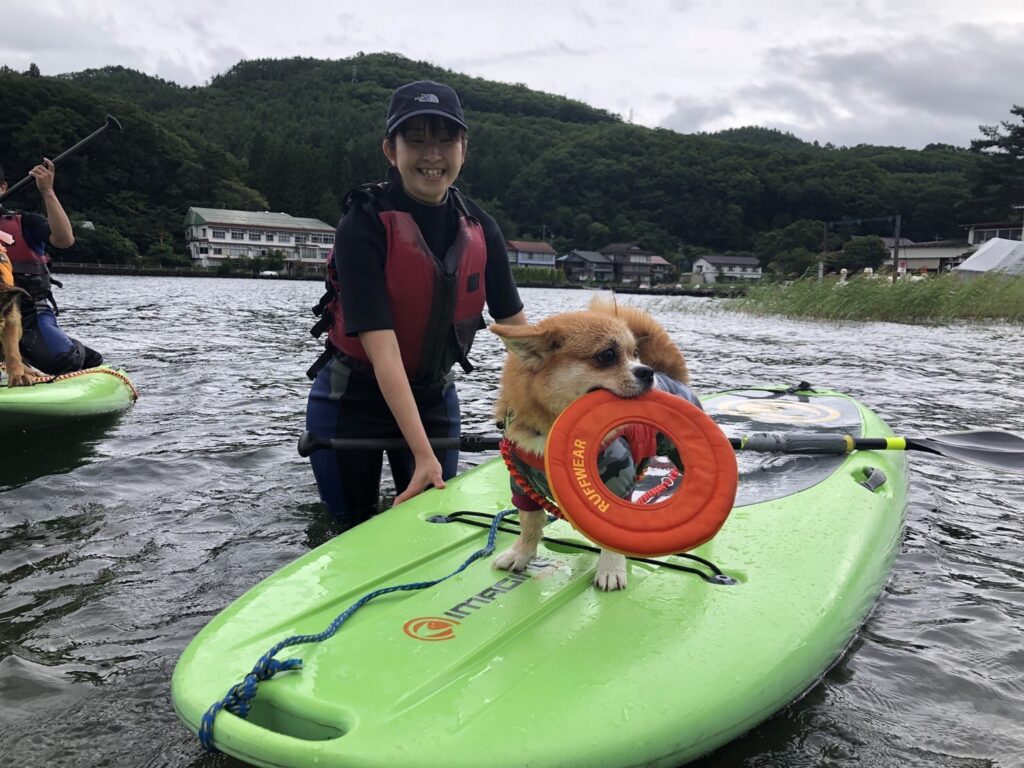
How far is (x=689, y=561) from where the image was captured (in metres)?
3.41

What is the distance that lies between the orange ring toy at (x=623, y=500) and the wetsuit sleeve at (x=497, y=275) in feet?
5.98

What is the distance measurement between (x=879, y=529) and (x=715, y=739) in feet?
6.83

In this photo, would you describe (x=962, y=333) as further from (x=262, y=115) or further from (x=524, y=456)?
(x=262, y=115)

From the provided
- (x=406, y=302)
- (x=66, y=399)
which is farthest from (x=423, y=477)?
(x=66, y=399)

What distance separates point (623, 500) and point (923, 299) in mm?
24641

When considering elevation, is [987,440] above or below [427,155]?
below

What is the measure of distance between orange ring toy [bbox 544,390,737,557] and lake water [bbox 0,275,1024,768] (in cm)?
83

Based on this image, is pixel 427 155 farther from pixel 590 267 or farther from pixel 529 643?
pixel 590 267

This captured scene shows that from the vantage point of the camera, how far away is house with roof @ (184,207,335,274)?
8744 cm

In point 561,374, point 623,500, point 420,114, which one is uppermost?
point 420,114

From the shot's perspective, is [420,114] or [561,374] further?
[420,114]

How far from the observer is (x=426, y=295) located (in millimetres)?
4020

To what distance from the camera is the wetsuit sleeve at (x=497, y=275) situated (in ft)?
14.5

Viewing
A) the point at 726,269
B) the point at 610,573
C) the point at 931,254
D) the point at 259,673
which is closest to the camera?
the point at 259,673
